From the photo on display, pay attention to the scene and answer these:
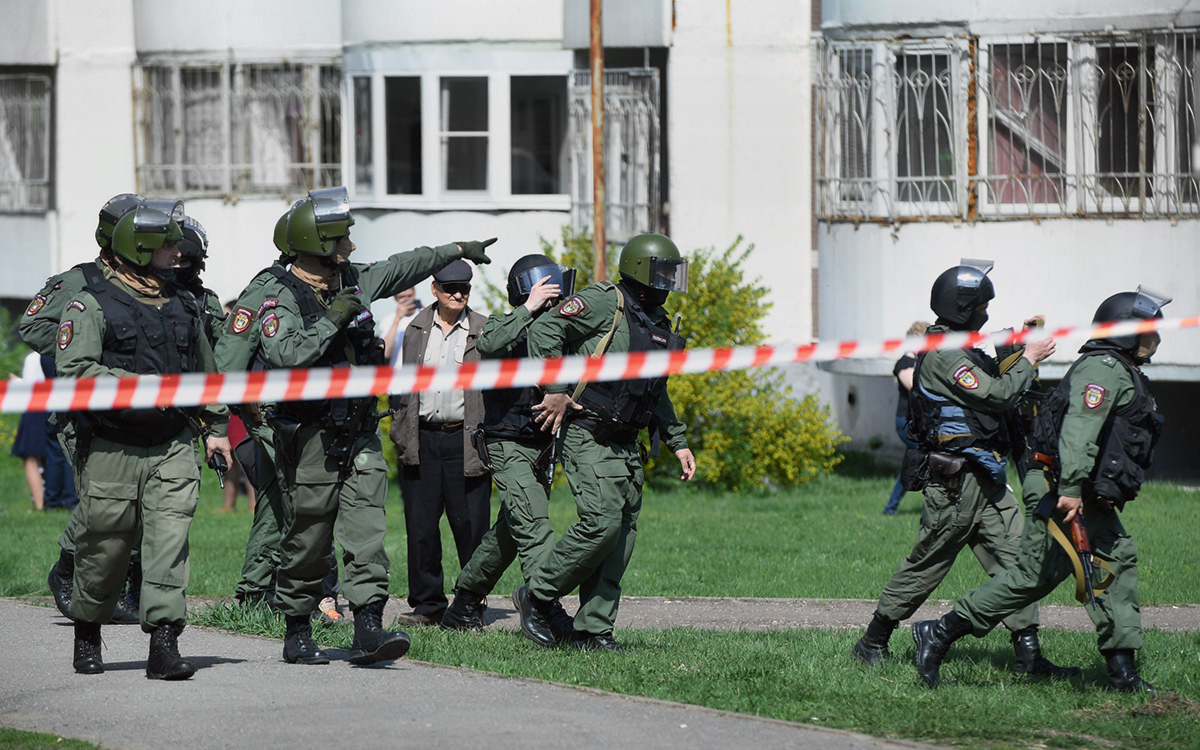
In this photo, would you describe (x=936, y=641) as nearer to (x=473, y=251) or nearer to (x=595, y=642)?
(x=595, y=642)

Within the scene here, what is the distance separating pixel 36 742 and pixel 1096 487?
14.1 ft

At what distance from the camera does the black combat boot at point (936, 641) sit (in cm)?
660

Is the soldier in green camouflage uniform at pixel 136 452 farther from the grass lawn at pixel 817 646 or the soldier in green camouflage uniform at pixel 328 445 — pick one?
the grass lawn at pixel 817 646

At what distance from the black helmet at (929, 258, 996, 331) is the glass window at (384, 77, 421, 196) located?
1129cm

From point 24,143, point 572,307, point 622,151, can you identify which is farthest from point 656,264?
point 24,143

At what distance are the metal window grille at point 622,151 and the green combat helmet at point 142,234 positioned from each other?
33.8ft

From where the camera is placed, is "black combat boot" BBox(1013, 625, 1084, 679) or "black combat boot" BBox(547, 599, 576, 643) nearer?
"black combat boot" BBox(1013, 625, 1084, 679)

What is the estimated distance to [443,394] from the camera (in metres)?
8.25

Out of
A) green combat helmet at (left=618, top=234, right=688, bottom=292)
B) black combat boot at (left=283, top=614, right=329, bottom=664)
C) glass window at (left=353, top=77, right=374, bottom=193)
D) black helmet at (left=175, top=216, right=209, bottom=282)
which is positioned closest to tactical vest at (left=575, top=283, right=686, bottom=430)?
green combat helmet at (left=618, top=234, right=688, bottom=292)

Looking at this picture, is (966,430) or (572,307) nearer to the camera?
(966,430)

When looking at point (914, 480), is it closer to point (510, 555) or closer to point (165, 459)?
point (510, 555)

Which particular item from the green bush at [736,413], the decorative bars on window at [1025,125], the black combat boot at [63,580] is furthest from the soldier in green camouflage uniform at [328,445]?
the decorative bars on window at [1025,125]

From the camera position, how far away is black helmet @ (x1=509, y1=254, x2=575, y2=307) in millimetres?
7598

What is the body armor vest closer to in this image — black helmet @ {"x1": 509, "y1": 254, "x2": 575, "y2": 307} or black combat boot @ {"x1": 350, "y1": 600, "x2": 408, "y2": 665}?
black helmet @ {"x1": 509, "y1": 254, "x2": 575, "y2": 307}
